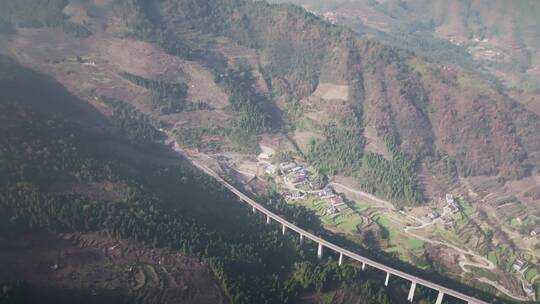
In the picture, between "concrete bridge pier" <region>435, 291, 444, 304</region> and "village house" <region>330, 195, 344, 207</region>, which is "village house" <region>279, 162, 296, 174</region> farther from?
"concrete bridge pier" <region>435, 291, 444, 304</region>

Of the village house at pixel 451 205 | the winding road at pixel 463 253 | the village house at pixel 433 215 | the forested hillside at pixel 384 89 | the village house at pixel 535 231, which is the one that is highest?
the forested hillside at pixel 384 89

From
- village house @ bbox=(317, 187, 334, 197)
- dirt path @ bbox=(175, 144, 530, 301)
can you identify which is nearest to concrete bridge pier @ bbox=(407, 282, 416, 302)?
dirt path @ bbox=(175, 144, 530, 301)

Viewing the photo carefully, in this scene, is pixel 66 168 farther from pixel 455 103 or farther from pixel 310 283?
pixel 455 103

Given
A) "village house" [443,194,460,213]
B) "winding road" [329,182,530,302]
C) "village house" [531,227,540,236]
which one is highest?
"village house" [443,194,460,213]

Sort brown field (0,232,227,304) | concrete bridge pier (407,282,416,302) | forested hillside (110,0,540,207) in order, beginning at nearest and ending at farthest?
1. brown field (0,232,227,304)
2. concrete bridge pier (407,282,416,302)
3. forested hillside (110,0,540,207)

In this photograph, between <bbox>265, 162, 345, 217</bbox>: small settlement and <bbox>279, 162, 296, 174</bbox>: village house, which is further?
<bbox>279, 162, 296, 174</bbox>: village house

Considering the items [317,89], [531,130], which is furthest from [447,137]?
[317,89]

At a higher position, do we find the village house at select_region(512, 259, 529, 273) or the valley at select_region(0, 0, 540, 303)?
the valley at select_region(0, 0, 540, 303)

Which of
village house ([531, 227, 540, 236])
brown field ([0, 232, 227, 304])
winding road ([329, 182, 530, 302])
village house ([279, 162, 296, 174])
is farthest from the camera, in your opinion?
village house ([279, 162, 296, 174])

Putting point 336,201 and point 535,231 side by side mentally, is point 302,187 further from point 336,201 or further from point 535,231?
point 535,231

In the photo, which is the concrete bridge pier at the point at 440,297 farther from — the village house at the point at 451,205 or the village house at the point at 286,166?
the village house at the point at 286,166

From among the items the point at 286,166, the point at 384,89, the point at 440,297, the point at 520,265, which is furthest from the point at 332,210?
the point at 384,89

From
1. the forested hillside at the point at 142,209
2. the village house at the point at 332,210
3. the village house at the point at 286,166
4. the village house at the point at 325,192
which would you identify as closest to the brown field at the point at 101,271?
the forested hillside at the point at 142,209
